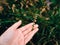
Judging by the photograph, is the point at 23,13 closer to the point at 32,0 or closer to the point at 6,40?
the point at 32,0

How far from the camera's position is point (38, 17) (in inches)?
73.3

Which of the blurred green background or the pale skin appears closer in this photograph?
the pale skin

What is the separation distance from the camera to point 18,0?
190 centimetres

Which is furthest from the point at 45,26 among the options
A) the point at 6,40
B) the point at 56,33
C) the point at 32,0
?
the point at 6,40

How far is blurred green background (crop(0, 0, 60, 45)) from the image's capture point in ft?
6.09

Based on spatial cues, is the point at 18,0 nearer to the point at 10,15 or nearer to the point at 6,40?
the point at 10,15

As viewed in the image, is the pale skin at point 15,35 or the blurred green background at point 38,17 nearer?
the pale skin at point 15,35

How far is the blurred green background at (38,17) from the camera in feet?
6.09

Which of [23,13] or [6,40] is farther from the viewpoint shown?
[23,13]

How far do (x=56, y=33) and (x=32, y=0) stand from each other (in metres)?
0.29

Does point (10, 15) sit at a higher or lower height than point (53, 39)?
higher

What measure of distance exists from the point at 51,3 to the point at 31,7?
0.17 metres

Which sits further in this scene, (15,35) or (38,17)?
(38,17)

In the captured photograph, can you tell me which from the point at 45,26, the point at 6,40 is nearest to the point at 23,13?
the point at 45,26
